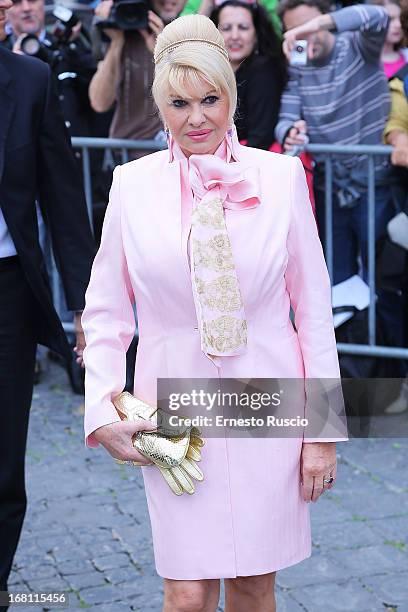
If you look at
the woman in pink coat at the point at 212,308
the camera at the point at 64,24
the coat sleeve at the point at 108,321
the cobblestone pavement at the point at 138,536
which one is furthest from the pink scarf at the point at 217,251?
the camera at the point at 64,24

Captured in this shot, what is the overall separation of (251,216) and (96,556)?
2.12 metres

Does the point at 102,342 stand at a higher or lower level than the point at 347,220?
higher

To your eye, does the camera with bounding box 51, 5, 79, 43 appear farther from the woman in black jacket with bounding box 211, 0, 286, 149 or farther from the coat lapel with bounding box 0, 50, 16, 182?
the coat lapel with bounding box 0, 50, 16, 182

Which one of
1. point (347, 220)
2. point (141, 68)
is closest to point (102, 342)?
point (347, 220)

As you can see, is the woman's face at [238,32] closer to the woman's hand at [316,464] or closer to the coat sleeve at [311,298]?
the coat sleeve at [311,298]

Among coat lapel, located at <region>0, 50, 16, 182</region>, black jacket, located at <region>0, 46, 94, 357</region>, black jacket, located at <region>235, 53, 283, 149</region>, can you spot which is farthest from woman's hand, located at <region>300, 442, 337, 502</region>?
black jacket, located at <region>235, 53, 283, 149</region>

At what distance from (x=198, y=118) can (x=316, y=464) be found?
3.15 ft

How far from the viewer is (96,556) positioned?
4.57m

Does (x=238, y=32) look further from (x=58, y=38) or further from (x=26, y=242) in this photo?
(x=26, y=242)

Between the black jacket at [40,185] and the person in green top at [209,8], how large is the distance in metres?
3.05

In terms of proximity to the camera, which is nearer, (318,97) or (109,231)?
(109,231)

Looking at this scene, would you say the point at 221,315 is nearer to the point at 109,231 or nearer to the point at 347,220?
the point at 109,231

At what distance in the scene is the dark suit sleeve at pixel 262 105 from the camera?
636 cm

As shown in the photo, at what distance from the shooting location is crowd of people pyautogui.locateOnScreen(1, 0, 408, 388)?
244 inches
